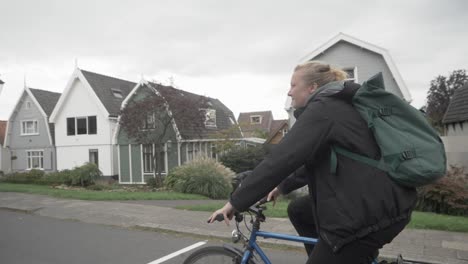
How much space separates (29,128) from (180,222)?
29.8 metres

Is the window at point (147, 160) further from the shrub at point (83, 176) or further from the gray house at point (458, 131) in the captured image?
the gray house at point (458, 131)

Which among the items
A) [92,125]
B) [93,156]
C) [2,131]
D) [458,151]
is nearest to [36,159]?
[93,156]

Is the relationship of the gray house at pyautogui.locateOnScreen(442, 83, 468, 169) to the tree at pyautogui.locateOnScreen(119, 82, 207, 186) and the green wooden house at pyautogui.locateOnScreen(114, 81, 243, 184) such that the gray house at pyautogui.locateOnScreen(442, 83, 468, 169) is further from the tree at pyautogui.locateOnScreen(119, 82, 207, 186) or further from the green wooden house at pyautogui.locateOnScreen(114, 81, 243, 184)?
the green wooden house at pyautogui.locateOnScreen(114, 81, 243, 184)

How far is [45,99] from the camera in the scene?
1324 inches

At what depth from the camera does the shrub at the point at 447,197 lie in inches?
387

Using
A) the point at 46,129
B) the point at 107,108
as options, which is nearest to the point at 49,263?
the point at 107,108

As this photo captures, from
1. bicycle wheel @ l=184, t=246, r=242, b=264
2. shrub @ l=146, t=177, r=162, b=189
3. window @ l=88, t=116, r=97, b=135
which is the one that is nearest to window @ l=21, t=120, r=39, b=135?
window @ l=88, t=116, r=97, b=135

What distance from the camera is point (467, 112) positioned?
16.1 meters

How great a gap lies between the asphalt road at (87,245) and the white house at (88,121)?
19.9 metres

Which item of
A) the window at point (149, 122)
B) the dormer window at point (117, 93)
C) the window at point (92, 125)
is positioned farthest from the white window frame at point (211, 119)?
the window at point (92, 125)

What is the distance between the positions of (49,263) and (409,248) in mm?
5290

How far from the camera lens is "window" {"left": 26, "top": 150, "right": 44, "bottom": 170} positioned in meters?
32.6

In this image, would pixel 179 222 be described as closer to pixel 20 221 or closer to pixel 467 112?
pixel 20 221

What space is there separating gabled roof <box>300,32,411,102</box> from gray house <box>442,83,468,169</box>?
1951mm
